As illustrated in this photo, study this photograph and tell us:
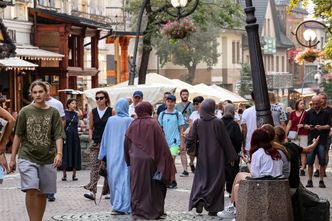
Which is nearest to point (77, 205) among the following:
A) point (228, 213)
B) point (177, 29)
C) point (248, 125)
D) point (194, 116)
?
point (228, 213)

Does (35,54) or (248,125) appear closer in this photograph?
(248,125)

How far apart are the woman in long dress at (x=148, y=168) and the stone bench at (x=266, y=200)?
2537 millimetres

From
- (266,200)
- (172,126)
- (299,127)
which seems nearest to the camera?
(266,200)

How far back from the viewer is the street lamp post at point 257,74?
1352cm

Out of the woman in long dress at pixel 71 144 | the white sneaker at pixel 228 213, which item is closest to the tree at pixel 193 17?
the woman in long dress at pixel 71 144

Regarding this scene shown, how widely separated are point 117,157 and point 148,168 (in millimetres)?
882

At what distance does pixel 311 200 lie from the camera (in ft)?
43.7

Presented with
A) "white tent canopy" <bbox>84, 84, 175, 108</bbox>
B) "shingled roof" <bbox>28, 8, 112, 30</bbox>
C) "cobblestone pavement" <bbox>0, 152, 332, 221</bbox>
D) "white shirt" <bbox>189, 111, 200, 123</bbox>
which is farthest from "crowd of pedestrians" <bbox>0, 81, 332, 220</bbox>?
"shingled roof" <bbox>28, 8, 112, 30</bbox>

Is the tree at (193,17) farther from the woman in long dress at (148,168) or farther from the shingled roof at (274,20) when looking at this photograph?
the shingled roof at (274,20)

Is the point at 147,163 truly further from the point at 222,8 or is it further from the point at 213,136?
the point at 222,8

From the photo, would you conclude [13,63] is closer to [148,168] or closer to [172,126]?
[172,126]

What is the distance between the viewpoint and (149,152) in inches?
605

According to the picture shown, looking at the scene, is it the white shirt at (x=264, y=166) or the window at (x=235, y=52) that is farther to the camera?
the window at (x=235, y=52)

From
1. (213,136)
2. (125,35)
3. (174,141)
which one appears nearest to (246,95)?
Answer: (125,35)
